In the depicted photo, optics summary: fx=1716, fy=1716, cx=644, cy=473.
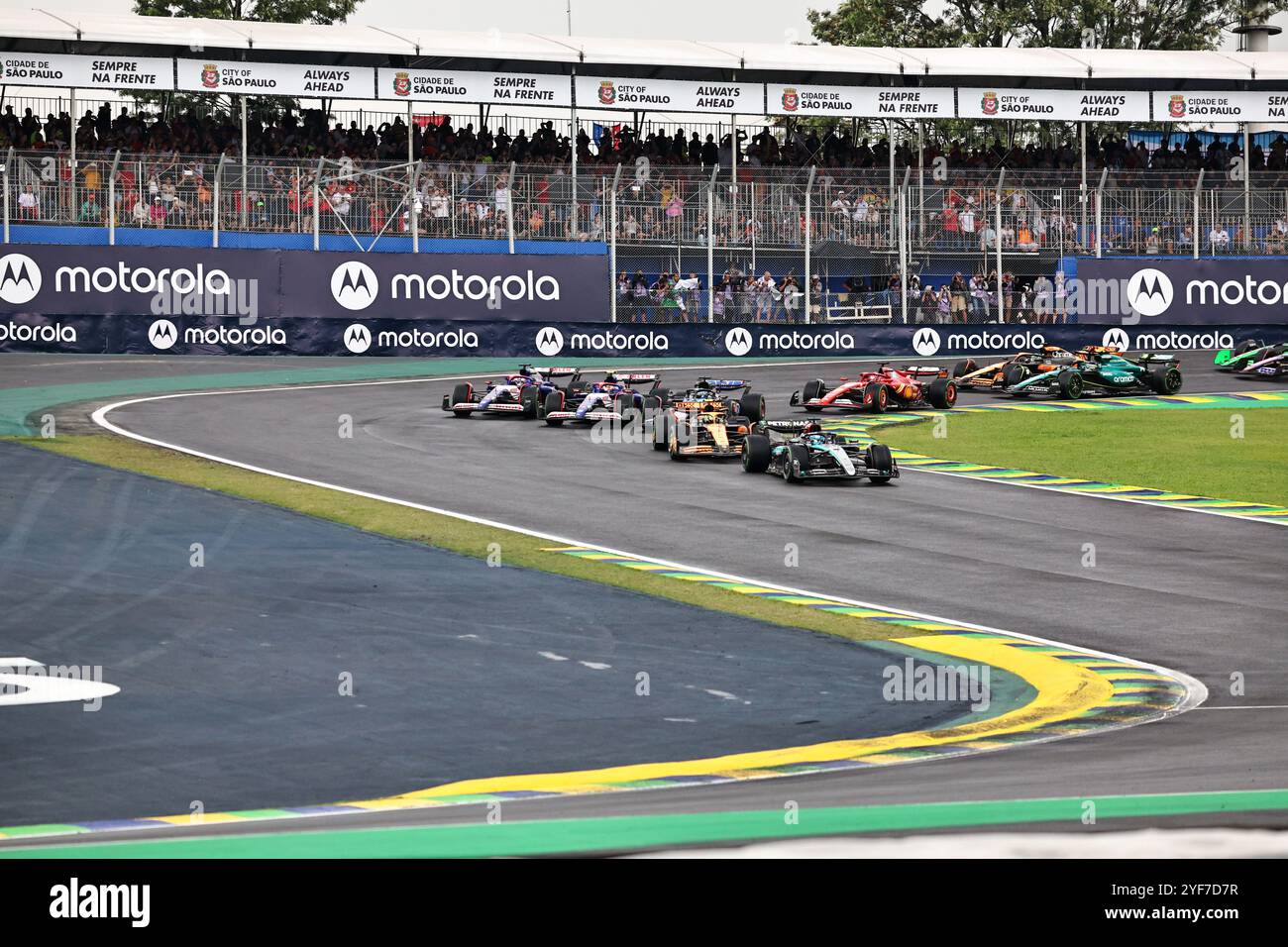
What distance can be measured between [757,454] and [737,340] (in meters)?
16.3

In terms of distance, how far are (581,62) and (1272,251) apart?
17.1 m

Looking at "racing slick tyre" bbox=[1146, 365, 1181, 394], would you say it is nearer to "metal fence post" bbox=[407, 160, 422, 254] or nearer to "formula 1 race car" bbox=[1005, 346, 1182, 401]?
"formula 1 race car" bbox=[1005, 346, 1182, 401]

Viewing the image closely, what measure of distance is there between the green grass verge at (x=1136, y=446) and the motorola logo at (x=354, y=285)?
13393mm

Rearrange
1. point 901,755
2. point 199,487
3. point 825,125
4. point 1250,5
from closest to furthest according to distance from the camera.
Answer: point 901,755
point 199,487
point 825,125
point 1250,5

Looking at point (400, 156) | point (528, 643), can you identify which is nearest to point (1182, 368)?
point (400, 156)

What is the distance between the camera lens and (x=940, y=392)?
29.8m

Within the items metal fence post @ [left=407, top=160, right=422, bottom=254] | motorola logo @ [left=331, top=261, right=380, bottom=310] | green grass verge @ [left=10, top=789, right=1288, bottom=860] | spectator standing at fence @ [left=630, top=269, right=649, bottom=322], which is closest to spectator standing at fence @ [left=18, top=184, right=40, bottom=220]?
motorola logo @ [left=331, top=261, right=380, bottom=310]

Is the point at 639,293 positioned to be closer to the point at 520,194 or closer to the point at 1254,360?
the point at 520,194

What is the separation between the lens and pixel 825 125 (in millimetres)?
60844

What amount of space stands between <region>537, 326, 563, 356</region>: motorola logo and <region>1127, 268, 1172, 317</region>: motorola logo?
44.1 ft

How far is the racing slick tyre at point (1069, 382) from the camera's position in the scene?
1257 inches

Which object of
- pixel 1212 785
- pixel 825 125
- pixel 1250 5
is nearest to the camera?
pixel 1212 785

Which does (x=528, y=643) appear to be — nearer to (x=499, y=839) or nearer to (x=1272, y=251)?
(x=499, y=839)

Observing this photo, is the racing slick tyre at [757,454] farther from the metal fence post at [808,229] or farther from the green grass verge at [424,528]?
the metal fence post at [808,229]
